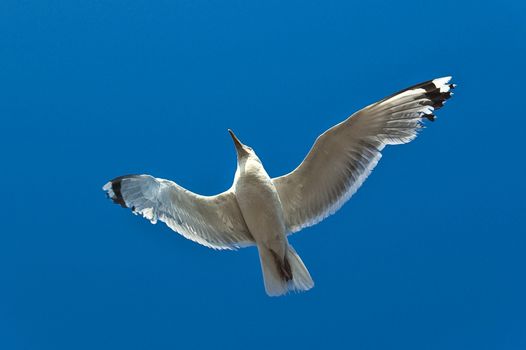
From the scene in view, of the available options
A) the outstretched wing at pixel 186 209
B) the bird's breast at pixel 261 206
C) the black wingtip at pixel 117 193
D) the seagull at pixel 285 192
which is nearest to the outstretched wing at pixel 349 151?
the seagull at pixel 285 192

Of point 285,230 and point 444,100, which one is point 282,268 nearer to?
point 285,230

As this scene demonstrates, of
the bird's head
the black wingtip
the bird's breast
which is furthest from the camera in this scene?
the bird's head

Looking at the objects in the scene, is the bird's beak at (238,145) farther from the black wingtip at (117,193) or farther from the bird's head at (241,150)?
the black wingtip at (117,193)

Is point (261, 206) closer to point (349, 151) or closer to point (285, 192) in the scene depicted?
point (285, 192)

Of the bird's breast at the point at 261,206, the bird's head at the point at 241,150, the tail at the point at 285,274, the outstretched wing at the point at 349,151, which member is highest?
the bird's head at the point at 241,150

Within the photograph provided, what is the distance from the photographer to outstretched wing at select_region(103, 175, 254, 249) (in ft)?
16.4

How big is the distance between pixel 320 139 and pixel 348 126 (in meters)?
0.20

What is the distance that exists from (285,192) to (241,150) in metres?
0.41

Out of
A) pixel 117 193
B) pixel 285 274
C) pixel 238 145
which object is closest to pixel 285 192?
pixel 238 145

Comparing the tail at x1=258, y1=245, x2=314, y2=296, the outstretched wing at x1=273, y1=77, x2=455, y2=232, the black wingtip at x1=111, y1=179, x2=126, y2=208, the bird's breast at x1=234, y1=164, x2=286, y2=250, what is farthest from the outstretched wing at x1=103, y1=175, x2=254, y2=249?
the outstretched wing at x1=273, y1=77, x2=455, y2=232

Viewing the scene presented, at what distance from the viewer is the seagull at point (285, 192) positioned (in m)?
5.02

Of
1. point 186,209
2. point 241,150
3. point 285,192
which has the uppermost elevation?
point 241,150

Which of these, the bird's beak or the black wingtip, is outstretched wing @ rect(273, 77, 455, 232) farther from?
the black wingtip

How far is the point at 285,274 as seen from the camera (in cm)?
514
